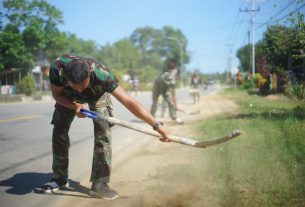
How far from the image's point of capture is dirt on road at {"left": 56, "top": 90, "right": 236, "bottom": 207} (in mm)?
4270

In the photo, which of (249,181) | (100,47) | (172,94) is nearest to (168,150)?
(249,181)

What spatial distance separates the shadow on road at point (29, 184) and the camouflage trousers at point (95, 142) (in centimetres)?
27

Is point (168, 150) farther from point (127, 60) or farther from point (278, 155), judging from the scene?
point (127, 60)

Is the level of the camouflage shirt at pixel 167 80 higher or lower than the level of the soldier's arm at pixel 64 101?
higher

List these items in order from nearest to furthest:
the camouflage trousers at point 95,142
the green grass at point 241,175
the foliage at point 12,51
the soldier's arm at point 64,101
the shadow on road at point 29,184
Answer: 1. the green grass at point 241,175
2. the soldier's arm at point 64,101
3. the camouflage trousers at point 95,142
4. the shadow on road at point 29,184
5. the foliage at point 12,51

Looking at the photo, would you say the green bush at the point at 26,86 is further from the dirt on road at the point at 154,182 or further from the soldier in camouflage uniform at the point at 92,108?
the soldier in camouflage uniform at the point at 92,108

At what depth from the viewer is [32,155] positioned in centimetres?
674

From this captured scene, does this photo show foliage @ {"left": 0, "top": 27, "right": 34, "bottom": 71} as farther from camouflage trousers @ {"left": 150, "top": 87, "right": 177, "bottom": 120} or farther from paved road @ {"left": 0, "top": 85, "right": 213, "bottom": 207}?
camouflage trousers @ {"left": 150, "top": 87, "right": 177, "bottom": 120}

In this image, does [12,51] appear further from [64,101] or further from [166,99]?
[64,101]

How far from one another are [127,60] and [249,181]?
9034cm

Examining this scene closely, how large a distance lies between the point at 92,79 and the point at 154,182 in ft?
5.60

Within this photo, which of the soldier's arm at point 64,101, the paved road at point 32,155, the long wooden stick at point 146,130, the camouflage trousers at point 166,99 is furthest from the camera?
the camouflage trousers at point 166,99

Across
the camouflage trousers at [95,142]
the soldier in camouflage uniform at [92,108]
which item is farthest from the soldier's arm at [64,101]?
the camouflage trousers at [95,142]

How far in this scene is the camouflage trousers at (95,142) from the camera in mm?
4473
